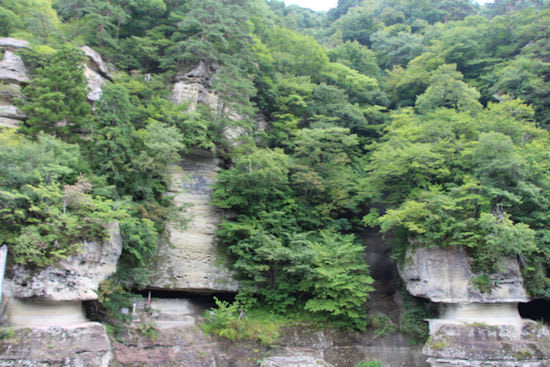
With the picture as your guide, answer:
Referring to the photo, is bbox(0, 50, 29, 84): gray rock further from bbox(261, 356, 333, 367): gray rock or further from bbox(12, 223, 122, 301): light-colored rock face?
bbox(261, 356, 333, 367): gray rock

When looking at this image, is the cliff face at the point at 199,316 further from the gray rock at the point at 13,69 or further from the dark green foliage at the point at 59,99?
the dark green foliage at the point at 59,99

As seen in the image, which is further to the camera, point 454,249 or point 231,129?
point 231,129

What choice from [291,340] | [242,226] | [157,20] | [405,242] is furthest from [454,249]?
[157,20]

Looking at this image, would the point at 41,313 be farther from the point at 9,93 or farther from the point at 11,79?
the point at 11,79

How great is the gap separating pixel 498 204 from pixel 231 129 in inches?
573

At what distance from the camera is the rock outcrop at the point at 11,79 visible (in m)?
16.5

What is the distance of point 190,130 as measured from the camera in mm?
19938

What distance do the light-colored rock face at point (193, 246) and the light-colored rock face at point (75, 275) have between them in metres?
3.40

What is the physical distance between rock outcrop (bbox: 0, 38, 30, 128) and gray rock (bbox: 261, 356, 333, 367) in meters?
14.5

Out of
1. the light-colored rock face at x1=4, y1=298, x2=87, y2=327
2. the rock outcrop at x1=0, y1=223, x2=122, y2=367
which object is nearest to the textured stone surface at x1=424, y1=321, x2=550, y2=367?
the rock outcrop at x1=0, y1=223, x2=122, y2=367

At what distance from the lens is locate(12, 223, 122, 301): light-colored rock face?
1188cm

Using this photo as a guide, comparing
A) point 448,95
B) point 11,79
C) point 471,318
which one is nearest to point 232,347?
point 471,318

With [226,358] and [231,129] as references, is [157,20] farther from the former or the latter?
[226,358]

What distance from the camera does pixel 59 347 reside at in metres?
11.7
